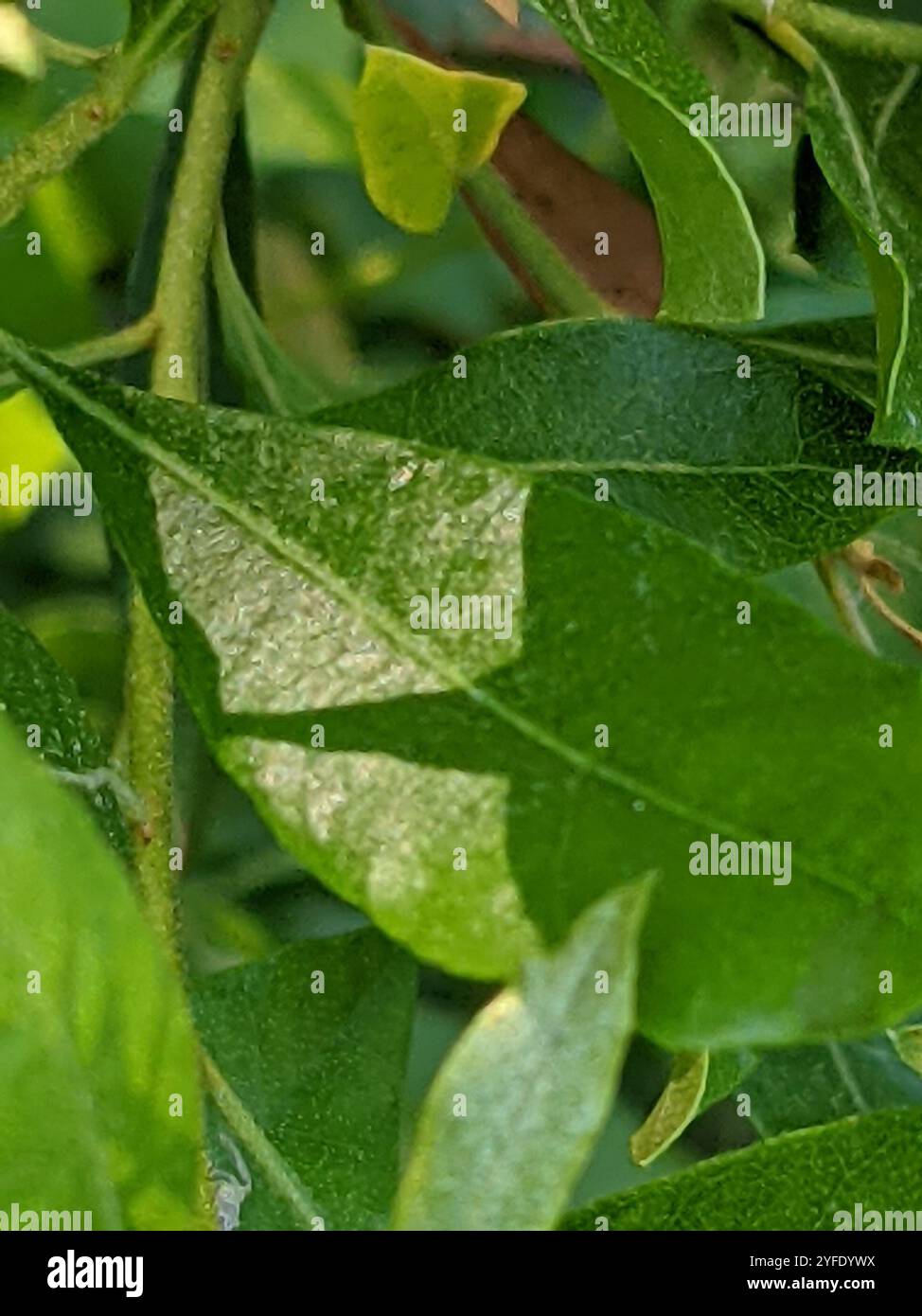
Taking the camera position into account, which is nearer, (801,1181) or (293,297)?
(801,1181)

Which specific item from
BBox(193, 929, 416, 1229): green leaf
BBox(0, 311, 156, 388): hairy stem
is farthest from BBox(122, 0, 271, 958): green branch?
BBox(193, 929, 416, 1229): green leaf

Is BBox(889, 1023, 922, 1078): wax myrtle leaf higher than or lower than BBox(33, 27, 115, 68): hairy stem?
lower

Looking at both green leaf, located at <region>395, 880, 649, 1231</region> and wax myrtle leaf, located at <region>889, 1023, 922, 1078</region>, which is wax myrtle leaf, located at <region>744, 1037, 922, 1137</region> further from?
green leaf, located at <region>395, 880, 649, 1231</region>

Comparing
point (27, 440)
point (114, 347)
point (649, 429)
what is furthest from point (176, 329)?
point (27, 440)

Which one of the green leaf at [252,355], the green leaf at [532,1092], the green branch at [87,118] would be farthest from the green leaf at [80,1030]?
the green leaf at [252,355]

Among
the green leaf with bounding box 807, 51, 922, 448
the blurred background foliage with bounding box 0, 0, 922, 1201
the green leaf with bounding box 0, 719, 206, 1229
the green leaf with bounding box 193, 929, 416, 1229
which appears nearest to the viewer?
the green leaf with bounding box 0, 719, 206, 1229

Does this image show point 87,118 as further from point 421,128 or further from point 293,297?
point 293,297

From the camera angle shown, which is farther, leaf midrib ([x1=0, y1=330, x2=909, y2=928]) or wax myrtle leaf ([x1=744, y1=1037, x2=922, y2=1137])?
wax myrtle leaf ([x1=744, y1=1037, x2=922, y2=1137])
